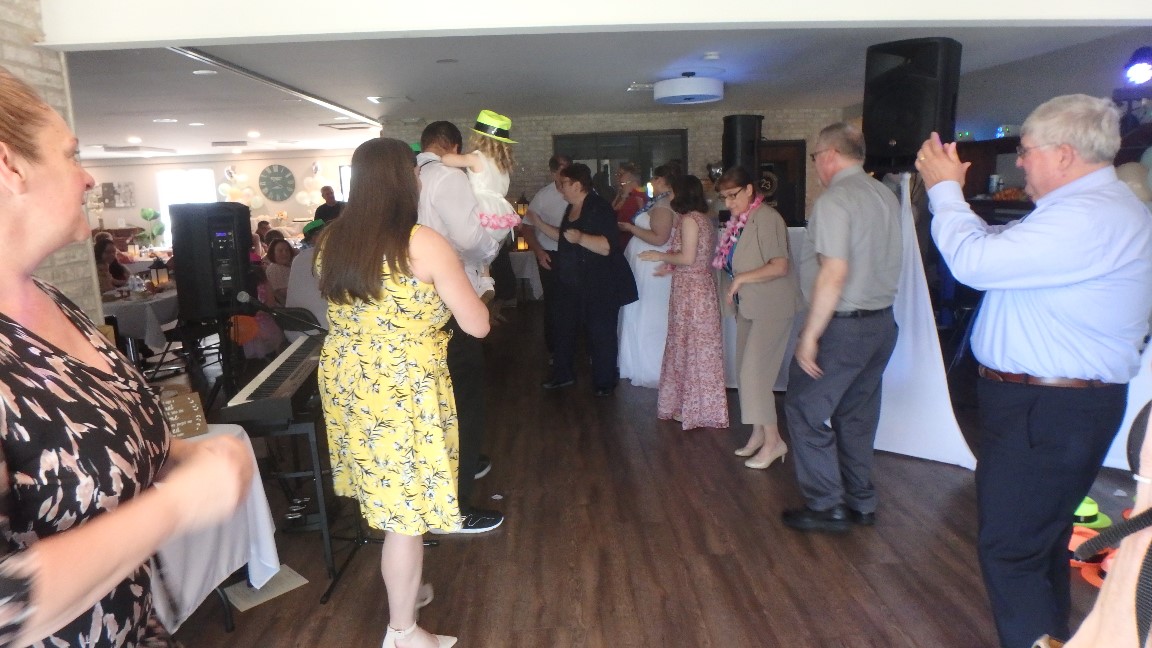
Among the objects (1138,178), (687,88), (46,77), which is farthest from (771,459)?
(687,88)

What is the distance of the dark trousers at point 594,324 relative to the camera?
4.97m

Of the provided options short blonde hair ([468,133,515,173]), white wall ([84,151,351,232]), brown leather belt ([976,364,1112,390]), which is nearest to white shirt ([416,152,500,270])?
short blonde hair ([468,133,515,173])

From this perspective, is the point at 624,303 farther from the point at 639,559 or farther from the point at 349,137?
the point at 349,137

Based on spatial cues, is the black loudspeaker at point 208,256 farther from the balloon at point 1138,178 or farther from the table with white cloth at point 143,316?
the balloon at point 1138,178

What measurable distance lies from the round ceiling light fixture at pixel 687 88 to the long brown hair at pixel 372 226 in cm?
586

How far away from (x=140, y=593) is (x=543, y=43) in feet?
16.6

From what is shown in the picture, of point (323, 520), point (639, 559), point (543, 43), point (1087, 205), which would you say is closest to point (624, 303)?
point (543, 43)

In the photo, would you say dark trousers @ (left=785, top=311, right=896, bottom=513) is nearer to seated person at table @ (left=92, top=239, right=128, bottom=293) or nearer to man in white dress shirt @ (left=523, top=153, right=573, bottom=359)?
man in white dress shirt @ (left=523, top=153, right=573, bottom=359)

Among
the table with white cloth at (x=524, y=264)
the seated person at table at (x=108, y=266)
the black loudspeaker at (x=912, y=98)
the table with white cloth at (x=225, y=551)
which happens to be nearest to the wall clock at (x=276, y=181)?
the table with white cloth at (x=524, y=264)

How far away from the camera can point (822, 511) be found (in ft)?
10.0

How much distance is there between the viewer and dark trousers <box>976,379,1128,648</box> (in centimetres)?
186

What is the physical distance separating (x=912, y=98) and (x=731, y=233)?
121 cm

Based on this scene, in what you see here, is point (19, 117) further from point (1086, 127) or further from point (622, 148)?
point (622, 148)

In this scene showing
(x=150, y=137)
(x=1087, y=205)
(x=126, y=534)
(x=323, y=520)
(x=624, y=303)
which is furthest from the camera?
(x=150, y=137)
